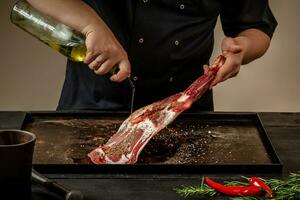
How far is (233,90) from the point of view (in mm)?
3684

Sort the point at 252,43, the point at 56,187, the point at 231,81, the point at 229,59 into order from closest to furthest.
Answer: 1. the point at 56,187
2. the point at 229,59
3. the point at 252,43
4. the point at 231,81

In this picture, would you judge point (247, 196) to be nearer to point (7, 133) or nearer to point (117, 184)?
point (117, 184)

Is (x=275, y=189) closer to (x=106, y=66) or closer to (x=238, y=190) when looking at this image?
(x=238, y=190)

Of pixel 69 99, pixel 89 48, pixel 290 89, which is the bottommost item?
pixel 69 99

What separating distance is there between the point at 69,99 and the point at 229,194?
36.5 inches

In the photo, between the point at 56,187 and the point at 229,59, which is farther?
the point at 229,59

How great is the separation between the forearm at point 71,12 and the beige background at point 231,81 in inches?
64.3

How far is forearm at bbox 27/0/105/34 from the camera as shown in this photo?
175 centimetres

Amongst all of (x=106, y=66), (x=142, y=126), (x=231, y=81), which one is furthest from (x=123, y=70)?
(x=231, y=81)

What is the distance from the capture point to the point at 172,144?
1705 millimetres

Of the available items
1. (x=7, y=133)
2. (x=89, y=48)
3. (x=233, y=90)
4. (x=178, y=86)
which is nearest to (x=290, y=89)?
(x=233, y=90)

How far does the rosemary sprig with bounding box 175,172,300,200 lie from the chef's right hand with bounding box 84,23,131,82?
45cm

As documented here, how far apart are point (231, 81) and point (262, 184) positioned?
2291 mm

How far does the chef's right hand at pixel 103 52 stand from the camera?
1.72 metres
